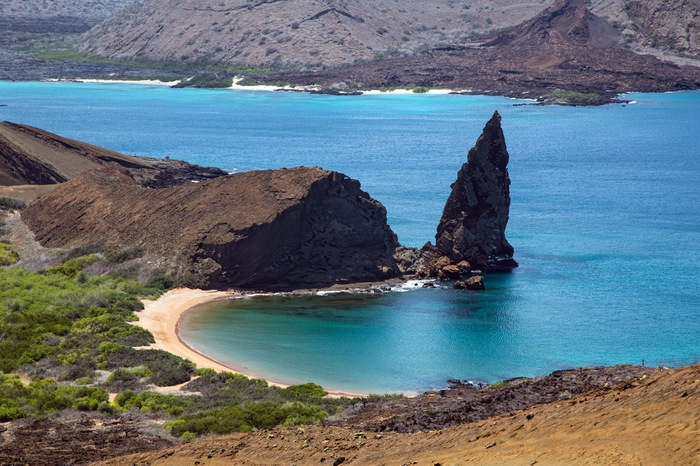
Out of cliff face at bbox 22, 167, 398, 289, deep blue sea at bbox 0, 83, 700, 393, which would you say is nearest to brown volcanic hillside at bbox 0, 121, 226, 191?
deep blue sea at bbox 0, 83, 700, 393

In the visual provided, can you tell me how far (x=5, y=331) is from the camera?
33.4 metres

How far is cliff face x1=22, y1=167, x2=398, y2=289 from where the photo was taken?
4819 cm

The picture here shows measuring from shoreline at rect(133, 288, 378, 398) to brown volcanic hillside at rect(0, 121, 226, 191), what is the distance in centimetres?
3266

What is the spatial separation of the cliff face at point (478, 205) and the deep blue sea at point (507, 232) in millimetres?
3189

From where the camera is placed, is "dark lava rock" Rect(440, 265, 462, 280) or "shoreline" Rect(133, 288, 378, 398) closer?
"shoreline" Rect(133, 288, 378, 398)

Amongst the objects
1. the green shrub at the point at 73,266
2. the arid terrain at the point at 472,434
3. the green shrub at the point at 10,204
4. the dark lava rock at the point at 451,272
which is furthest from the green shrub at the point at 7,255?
the dark lava rock at the point at 451,272

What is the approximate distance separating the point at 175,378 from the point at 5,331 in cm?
896

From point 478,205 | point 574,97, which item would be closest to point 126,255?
point 478,205

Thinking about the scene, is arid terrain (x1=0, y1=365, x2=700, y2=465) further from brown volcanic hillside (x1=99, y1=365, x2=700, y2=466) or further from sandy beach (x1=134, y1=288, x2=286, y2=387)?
sandy beach (x1=134, y1=288, x2=286, y2=387)

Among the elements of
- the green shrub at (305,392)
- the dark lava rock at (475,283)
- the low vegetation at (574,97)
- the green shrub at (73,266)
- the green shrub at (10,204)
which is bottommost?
the green shrub at (305,392)

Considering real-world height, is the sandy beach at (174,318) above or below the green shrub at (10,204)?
below

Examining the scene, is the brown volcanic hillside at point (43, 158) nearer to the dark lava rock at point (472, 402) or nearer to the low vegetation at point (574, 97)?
the dark lava rock at point (472, 402)

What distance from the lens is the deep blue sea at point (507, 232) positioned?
38031 millimetres

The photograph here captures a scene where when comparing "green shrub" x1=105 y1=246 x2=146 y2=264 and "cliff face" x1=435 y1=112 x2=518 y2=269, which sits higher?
"cliff face" x1=435 y1=112 x2=518 y2=269
